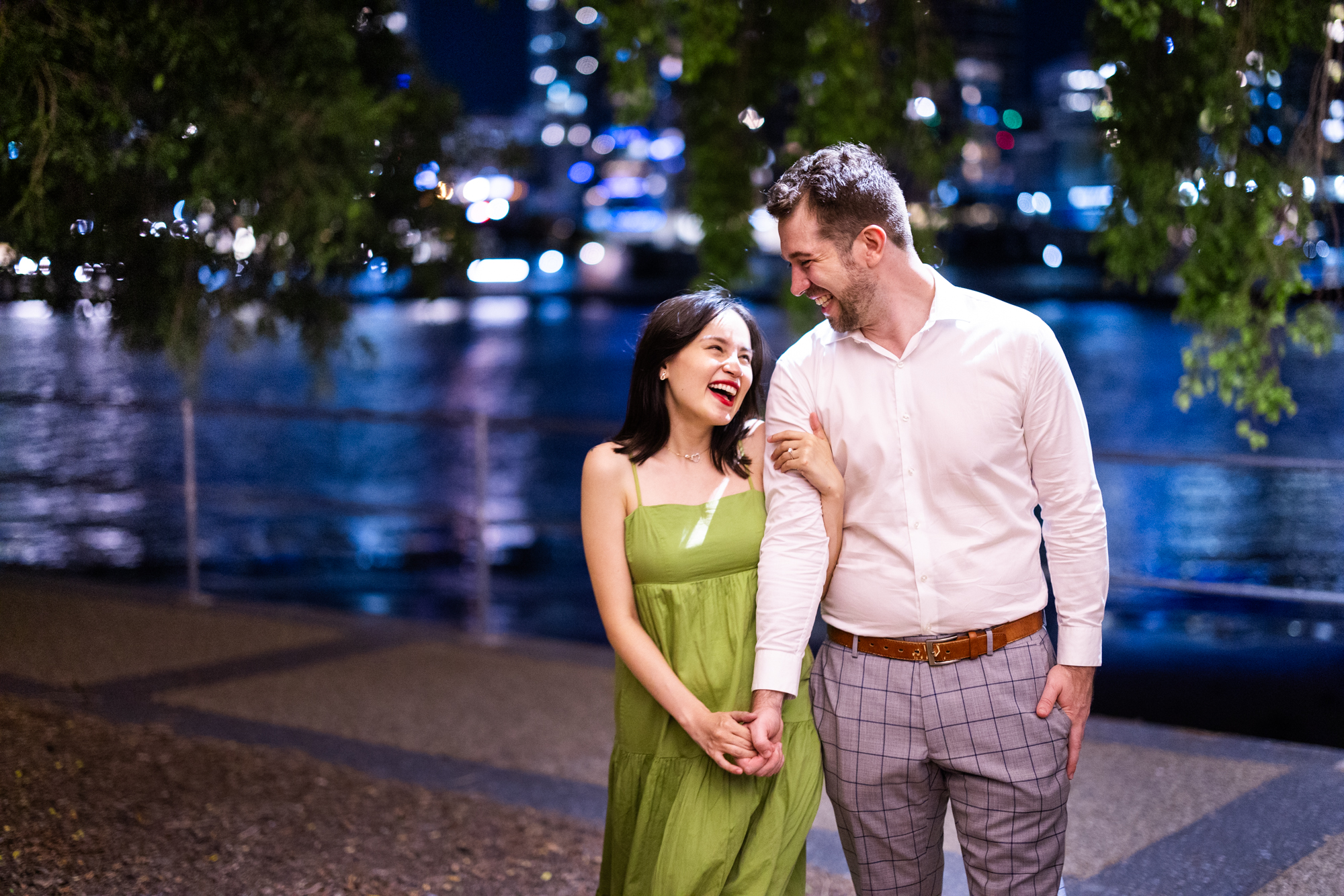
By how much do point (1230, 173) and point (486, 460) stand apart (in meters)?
4.39

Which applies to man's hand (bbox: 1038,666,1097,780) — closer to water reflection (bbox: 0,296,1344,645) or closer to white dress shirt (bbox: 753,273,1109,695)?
white dress shirt (bbox: 753,273,1109,695)

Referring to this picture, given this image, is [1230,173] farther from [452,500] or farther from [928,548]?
[452,500]

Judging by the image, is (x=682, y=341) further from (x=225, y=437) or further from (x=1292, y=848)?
(x=225, y=437)

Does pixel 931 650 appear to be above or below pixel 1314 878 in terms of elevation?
above

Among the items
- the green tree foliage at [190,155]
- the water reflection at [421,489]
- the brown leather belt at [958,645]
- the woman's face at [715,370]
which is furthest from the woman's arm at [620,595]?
the green tree foliage at [190,155]

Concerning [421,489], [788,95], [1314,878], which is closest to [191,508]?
[788,95]

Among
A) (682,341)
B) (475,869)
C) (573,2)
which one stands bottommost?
(475,869)

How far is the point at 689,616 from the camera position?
268 cm

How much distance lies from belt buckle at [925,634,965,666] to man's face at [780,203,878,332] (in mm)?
646

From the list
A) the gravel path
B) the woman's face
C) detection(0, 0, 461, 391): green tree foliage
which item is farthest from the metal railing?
the woman's face

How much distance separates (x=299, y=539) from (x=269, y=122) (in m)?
7.96

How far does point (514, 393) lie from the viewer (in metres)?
30.5

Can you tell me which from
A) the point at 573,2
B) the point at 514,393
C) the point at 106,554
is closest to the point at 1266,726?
the point at 573,2

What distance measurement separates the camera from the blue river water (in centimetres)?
809
